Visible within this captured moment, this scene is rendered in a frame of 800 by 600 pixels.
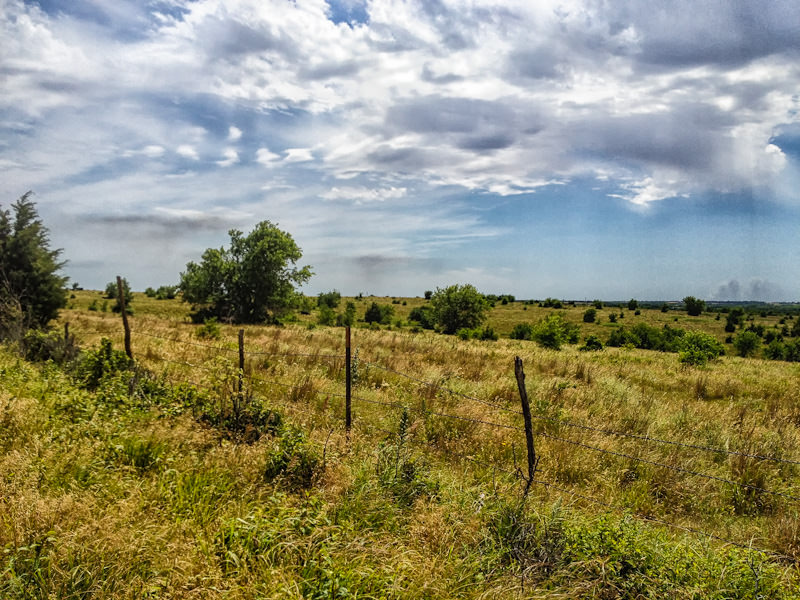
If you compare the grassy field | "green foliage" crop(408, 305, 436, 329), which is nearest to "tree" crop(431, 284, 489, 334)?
"green foliage" crop(408, 305, 436, 329)

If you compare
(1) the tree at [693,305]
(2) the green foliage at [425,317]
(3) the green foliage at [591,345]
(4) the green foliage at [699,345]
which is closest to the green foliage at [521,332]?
(2) the green foliage at [425,317]

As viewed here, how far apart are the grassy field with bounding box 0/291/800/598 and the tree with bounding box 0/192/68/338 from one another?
13.0 metres

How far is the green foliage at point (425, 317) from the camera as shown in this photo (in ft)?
187

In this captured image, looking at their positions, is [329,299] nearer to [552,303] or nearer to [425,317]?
[425,317]

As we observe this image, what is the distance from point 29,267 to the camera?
67.5 feet

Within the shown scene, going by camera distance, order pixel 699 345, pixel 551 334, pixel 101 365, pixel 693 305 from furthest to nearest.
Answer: pixel 693 305 → pixel 551 334 → pixel 699 345 → pixel 101 365

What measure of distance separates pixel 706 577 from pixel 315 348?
47.8 ft

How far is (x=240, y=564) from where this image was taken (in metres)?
3.77

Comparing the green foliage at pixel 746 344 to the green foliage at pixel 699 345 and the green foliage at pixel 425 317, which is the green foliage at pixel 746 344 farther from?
the green foliage at pixel 425 317

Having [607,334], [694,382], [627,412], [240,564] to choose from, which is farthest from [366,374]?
[607,334]

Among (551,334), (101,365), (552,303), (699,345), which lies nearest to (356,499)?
(101,365)

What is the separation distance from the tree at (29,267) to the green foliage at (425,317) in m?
40.4

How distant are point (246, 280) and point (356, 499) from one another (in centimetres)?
4144

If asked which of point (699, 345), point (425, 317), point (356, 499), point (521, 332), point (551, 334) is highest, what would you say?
point (425, 317)
